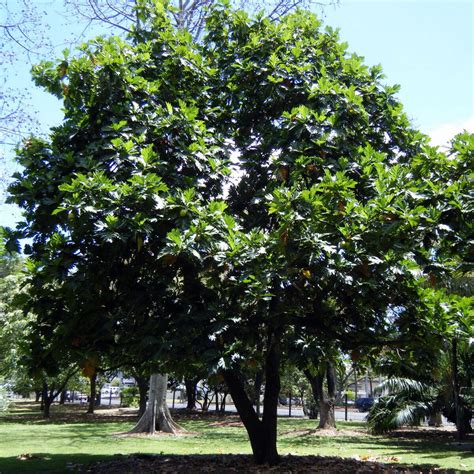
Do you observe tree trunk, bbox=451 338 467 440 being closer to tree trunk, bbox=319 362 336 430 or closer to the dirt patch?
tree trunk, bbox=319 362 336 430

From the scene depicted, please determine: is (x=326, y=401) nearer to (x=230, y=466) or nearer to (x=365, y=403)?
(x=230, y=466)

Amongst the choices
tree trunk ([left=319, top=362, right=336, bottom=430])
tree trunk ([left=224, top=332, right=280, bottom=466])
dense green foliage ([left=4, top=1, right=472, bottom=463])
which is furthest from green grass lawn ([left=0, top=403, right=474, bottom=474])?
dense green foliage ([left=4, top=1, right=472, bottom=463])

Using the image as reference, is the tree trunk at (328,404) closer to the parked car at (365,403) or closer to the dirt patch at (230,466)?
the dirt patch at (230,466)

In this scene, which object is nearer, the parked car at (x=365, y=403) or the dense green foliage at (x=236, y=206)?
the dense green foliage at (x=236, y=206)

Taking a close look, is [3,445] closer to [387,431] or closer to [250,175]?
[250,175]

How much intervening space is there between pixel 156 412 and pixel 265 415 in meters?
10.8

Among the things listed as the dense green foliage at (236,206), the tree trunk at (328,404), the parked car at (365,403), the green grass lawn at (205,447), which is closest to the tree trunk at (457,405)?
the green grass lawn at (205,447)

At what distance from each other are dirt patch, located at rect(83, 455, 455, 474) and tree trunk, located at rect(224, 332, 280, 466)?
23 cm

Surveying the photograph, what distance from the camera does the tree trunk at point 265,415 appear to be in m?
8.78

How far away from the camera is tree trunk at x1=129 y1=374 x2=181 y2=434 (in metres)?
18.1

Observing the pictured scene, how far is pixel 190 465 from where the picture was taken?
877 centimetres

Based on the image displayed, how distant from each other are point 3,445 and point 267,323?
10.4 meters

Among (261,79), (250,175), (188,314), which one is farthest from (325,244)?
(261,79)

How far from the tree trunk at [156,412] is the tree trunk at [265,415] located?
10095 mm
